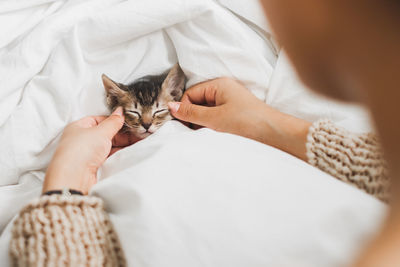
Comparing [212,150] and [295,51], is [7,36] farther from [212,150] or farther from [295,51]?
[295,51]

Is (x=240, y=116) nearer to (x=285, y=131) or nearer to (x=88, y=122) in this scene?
(x=285, y=131)

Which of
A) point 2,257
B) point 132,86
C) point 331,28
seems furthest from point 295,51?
point 132,86

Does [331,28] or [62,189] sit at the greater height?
[331,28]

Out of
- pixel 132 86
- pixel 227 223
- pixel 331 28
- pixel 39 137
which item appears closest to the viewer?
pixel 331 28

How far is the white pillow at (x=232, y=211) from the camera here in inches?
18.7

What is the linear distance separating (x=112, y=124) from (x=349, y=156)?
2.04 feet

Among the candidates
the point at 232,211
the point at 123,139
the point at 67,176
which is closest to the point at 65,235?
the point at 67,176

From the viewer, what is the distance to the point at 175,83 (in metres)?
1.05

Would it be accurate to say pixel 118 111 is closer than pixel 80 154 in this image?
No

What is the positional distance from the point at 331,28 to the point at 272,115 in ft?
2.05

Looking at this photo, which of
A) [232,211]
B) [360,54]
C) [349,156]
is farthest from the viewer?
[349,156]

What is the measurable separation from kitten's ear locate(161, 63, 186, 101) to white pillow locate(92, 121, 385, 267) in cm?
44

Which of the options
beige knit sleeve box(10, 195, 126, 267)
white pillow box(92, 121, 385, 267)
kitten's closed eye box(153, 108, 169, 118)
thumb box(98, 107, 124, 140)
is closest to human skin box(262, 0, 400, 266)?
white pillow box(92, 121, 385, 267)

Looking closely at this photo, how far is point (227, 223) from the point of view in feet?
1.67
